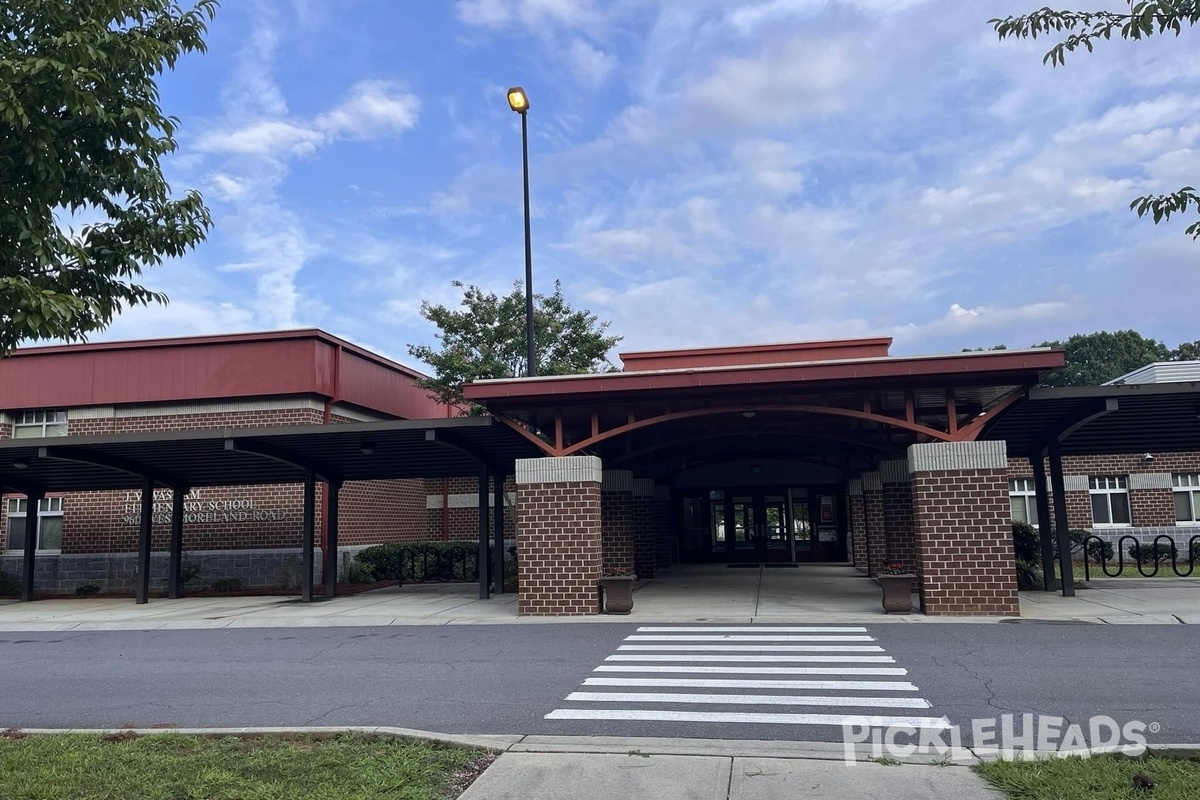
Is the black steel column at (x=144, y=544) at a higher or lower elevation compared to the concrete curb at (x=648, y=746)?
higher

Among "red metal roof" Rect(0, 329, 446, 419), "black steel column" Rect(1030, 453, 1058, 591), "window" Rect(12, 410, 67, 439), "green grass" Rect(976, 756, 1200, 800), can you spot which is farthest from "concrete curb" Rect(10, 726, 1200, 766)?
"window" Rect(12, 410, 67, 439)

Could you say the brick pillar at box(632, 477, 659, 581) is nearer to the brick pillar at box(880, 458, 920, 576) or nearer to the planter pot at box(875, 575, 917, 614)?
the brick pillar at box(880, 458, 920, 576)

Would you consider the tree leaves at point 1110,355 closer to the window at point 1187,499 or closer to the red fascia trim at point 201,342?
the window at point 1187,499

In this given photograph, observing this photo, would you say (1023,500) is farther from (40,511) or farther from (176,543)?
(40,511)

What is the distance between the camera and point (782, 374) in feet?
46.7

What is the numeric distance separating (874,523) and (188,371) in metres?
18.3

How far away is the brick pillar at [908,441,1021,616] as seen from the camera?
A: 1377 centimetres

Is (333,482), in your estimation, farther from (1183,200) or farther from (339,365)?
(1183,200)

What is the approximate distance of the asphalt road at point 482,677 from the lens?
7535mm

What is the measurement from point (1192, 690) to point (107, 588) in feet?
81.5

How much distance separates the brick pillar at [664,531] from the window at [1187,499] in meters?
15.2

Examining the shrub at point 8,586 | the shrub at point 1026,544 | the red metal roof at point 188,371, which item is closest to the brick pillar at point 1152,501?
the shrub at point 1026,544

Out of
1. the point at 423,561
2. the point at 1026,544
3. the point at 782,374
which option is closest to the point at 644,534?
the point at 423,561

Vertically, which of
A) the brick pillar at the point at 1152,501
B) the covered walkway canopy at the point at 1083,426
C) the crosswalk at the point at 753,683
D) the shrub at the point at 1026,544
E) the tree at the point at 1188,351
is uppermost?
the tree at the point at 1188,351
